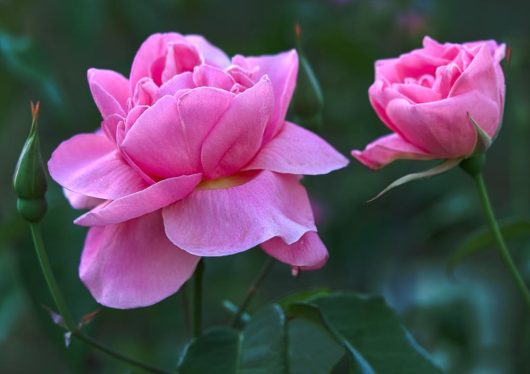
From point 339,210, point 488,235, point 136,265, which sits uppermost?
point 136,265

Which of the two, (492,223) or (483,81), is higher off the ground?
(483,81)

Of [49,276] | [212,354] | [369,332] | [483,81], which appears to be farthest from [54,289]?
[483,81]

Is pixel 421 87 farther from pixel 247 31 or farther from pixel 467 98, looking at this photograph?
pixel 247 31

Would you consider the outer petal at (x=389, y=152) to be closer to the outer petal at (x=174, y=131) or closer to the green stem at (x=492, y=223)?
the green stem at (x=492, y=223)

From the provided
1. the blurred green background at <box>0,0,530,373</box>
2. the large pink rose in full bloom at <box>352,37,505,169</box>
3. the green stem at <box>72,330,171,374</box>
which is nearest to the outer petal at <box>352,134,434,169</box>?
the large pink rose in full bloom at <box>352,37,505,169</box>

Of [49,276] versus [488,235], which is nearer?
[49,276]

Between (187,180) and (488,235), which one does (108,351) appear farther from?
(488,235)

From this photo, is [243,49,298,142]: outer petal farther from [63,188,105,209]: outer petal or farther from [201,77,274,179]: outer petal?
[63,188,105,209]: outer petal

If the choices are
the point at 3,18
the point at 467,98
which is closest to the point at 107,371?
the point at 3,18
